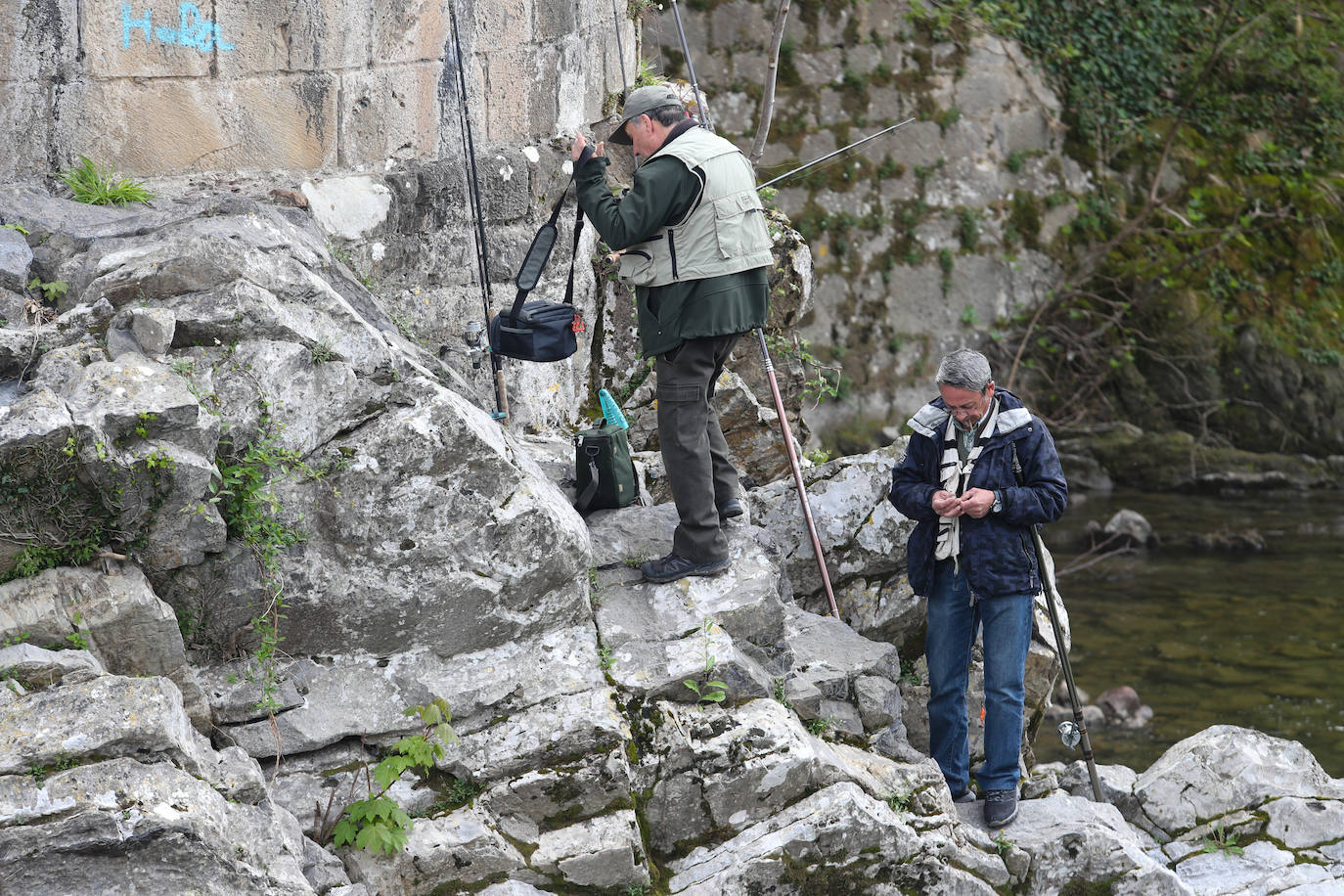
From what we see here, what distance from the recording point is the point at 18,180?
4973 mm

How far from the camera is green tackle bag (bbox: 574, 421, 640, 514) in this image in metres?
5.09

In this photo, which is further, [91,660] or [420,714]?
[420,714]

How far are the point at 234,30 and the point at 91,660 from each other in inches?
114

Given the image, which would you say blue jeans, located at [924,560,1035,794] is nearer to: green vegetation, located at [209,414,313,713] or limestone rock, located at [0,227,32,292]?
green vegetation, located at [209,414,313,713]

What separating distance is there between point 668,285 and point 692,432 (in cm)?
58

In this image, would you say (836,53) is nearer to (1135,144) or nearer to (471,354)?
(1135,144)

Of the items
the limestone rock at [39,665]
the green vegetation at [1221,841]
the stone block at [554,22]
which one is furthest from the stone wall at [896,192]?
the limestone rock at [39,665]

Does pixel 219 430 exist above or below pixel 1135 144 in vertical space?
below

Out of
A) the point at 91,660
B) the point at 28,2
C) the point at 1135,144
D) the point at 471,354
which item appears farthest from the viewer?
the point at 1135,144

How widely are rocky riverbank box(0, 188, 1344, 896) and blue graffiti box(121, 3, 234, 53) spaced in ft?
2.76

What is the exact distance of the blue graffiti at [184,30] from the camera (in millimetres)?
5035

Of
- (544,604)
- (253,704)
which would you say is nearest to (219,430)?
(253,704)

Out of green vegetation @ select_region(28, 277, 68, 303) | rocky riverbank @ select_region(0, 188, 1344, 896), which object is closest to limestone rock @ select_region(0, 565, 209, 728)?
rocky riverbank @ select_region(0, 188, 1344, 896)

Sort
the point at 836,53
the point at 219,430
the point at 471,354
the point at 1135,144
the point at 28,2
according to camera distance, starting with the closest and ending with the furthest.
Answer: the point at 219,430, the point at 28,2, the point at 471,354, the point at 836,53, the point at 1135,144
